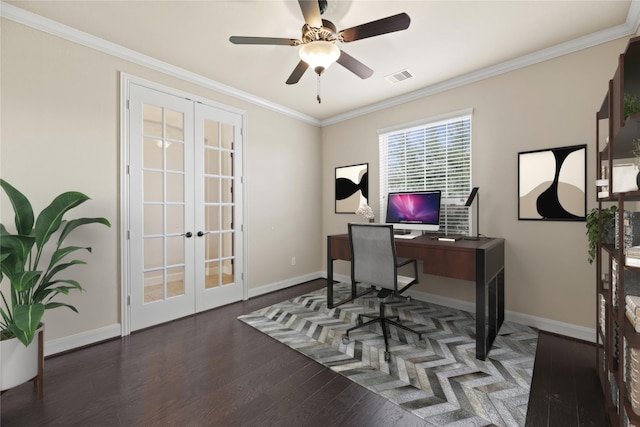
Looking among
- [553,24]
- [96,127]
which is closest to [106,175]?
[96,127]

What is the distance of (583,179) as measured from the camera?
2.50 m

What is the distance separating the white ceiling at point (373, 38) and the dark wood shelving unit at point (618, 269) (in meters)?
0.96

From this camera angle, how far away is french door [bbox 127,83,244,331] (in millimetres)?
2785

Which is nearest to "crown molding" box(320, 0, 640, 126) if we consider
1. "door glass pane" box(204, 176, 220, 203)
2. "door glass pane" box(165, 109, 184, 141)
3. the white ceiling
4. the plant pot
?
the white ceiling

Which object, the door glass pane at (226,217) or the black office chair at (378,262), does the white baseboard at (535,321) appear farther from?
the door glass pane at (226,217)

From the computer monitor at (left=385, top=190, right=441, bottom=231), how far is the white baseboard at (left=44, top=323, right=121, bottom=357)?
9.91 ft

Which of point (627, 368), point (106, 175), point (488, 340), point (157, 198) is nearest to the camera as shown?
point (627, 368)

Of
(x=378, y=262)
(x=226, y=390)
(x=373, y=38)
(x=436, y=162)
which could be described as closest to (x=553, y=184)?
(x=436, y=162)

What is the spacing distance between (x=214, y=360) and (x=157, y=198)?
1721 millimetres

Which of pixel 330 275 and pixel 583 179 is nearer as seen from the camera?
pixel 583 179

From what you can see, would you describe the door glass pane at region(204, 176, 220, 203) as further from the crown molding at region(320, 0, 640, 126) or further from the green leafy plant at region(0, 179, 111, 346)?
the crown molding at region(320, 0, 640, 126)

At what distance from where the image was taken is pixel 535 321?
Answer: 8.96 feet

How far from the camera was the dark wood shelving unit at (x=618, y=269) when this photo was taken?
1221mm

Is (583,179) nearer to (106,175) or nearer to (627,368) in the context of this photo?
(627,368)
